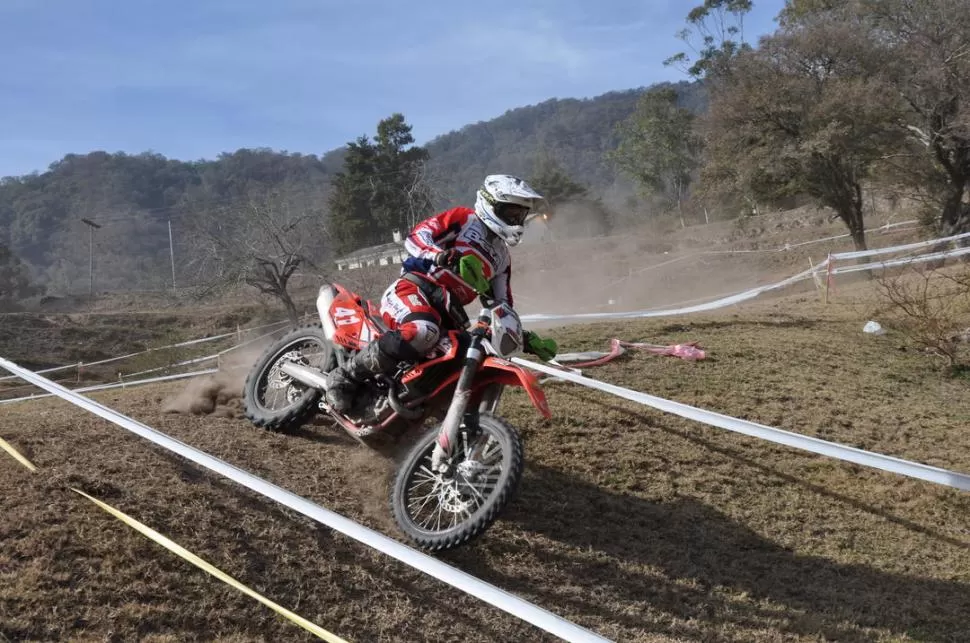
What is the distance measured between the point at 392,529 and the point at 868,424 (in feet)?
20.8

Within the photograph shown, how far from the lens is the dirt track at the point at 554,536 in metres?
4.15

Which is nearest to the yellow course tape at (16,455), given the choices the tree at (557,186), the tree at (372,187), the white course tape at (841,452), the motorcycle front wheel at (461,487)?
the motorcycle front wheel at (461,487)

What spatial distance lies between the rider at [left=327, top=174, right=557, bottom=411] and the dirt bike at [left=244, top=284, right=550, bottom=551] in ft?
0.43

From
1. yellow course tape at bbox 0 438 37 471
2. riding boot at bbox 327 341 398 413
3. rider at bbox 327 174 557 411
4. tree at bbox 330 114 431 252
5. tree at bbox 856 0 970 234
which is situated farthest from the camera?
tree at bbox 330 114 431 252

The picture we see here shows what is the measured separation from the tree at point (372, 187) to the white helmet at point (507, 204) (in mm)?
49164

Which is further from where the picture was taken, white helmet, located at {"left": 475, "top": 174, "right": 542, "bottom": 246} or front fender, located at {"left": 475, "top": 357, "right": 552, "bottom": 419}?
white helmet, located at {"left": 475, "top": 174, "right": 542, "bottom": 246}

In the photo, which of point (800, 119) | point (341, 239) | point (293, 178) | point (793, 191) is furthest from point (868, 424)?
point (293, 178)

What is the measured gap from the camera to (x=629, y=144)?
76.1m

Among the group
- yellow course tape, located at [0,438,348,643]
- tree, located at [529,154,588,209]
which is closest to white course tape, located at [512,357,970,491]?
yellow course tape, located at [0,438,348,643]

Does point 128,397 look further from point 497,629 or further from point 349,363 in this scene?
point 497,629

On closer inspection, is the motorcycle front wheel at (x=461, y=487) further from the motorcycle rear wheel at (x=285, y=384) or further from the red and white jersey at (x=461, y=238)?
the motorcycle rear wheel at (x=285, y=384)

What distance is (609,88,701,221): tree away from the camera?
73.1m

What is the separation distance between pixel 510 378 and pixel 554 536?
1.31m

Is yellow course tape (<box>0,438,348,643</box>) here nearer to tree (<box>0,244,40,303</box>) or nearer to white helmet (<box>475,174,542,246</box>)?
white helmet (<box>475,174,542,246</box>)
